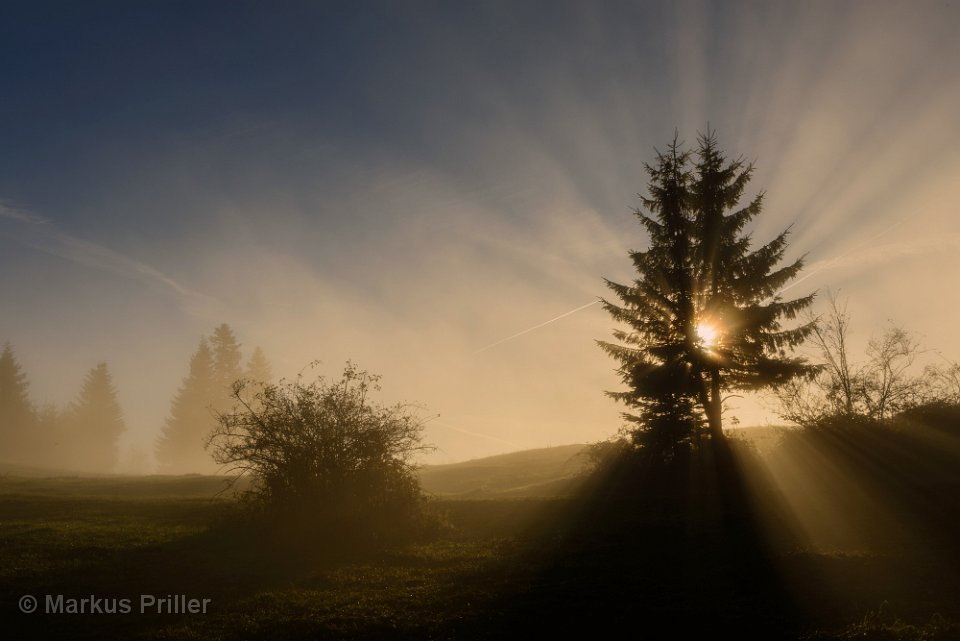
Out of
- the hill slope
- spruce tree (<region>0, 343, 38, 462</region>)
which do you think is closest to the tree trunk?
the hill slope

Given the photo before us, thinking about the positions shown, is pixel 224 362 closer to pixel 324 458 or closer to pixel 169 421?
pixel 169 421

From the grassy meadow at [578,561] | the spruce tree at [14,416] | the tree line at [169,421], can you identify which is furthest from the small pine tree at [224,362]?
the grassy meadow at [578,561]

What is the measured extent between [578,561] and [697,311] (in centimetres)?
1620

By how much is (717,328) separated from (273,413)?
810 inches

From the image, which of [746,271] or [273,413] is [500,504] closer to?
[273,413]

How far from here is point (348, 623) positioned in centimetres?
1030

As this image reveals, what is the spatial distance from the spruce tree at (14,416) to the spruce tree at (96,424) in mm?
5753
